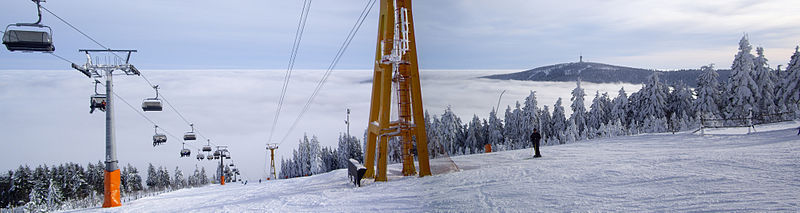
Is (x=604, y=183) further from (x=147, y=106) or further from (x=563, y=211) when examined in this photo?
(x=147, y=106)

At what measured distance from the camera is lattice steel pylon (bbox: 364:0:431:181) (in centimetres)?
1170

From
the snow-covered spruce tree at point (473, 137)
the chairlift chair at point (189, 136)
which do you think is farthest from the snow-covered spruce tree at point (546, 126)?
the chairlift chair at point (189, 136)

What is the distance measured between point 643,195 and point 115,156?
13.3 meters

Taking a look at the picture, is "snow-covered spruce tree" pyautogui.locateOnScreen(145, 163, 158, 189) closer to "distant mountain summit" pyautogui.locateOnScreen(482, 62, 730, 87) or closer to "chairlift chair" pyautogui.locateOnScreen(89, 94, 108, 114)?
"chairlift chair" pyautogui.locateOnScreen(89, 94, 108, 114)

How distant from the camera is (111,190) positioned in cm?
1259

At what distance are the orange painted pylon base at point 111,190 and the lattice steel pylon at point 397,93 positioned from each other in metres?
7.21

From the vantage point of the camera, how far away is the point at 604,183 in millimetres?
6684

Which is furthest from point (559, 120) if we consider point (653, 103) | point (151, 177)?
point (151, 177)

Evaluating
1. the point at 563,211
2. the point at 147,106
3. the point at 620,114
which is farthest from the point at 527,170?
the point at 620,114

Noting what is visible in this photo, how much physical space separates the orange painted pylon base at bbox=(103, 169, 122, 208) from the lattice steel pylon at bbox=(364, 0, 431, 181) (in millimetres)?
7213

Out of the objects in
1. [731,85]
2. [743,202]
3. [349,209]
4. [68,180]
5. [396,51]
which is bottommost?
[68,180]

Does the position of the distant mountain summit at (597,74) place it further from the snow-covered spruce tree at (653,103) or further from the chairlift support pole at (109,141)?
the snow-covered spruce tree at (653,103)

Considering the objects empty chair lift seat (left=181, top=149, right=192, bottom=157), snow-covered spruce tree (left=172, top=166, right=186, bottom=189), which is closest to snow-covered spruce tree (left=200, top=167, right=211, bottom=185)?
snow-covered spruce tree (left=172, top=166, right=186, bottom=189)

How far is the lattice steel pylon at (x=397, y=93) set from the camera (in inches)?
460
